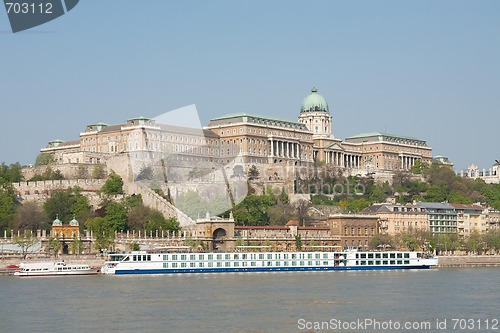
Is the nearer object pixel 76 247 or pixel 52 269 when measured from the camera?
pixel 52 269

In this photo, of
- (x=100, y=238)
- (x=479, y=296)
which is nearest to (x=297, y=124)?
(x=100, y=238)

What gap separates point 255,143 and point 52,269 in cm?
5369

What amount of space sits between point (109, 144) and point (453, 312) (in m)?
75.8

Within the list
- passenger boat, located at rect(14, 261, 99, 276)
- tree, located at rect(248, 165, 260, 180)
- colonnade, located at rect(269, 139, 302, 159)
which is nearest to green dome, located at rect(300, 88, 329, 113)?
colonnade, located at rect(269, 139, 302, 159)

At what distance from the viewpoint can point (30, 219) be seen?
88.9 metres

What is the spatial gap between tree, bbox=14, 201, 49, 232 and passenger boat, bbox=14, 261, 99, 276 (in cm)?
1351

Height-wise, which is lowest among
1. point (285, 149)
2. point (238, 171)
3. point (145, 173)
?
point (145, 173)

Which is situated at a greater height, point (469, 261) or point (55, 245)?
point (55, 245)

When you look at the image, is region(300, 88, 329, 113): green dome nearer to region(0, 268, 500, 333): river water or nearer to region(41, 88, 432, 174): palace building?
region(41, 88, 432, 174): palace building

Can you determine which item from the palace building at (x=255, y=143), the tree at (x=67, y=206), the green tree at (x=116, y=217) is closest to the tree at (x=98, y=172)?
the palace building at (x=255, y=143)

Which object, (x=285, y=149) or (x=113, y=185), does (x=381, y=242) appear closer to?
(x=113, y=185)

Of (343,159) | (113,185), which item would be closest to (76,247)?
(113,185)

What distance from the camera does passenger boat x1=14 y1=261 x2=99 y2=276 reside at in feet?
240

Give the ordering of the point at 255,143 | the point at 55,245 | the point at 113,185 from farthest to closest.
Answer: the point at 255,143 < the point at 113,185 < the point at 55,245
